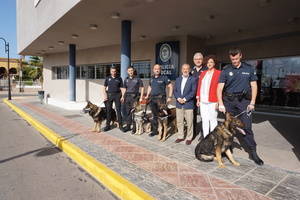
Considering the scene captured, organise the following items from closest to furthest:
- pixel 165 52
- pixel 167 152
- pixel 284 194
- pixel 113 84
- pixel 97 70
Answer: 1. pixel 284 194
2. pixel 167 152
3. pixel 113 84
4. pixel 165 52
5. pixel 97 70

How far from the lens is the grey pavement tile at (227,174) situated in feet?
10.9

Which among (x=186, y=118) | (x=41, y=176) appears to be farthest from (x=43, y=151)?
(x=186, y=118)

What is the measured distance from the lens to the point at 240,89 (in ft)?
12.5

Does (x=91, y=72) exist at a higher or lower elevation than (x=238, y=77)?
higher

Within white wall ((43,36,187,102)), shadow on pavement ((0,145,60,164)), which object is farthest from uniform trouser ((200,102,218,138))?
white wall ((43,36,187,102))

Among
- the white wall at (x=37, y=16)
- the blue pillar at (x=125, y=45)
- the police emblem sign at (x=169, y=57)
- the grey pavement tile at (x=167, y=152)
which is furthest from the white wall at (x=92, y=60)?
the grey pavement tile at (x=167, y=152)

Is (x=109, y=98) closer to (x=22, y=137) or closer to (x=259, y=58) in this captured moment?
(x=22, y=137)

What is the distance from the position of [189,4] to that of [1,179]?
5.88 meters

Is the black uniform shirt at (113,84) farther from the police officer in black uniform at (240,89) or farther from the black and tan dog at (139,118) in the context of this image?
the police officer in black uniform at (240,89)

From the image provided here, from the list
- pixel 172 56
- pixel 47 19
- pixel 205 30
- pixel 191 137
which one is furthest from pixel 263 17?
pixel 47 19

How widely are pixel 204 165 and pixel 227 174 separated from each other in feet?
1.48

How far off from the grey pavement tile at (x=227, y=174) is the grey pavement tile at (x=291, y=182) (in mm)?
569

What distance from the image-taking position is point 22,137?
6.41 m

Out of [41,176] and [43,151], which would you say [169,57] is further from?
[41,176]
